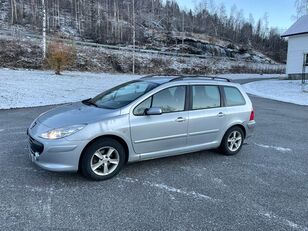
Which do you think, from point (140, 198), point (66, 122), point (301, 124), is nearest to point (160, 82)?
point (66, 122)

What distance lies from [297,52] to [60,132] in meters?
32.5

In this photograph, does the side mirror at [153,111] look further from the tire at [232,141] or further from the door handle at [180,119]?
the tire at [232,141]

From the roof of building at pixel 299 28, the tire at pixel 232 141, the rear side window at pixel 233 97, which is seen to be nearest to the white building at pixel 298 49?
the roof of building at pixel 299 28

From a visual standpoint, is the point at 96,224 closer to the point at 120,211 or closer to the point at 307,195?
the point at 120,211

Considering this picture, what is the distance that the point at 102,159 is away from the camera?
174 inches

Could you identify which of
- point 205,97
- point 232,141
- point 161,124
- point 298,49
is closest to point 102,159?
point 161,124

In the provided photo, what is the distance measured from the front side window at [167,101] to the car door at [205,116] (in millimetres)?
216

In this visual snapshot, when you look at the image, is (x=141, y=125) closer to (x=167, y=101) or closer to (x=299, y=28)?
(x=167, y=101)

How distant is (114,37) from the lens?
56.5 metres

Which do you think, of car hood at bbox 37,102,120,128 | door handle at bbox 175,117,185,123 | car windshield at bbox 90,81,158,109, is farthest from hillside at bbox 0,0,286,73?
door handle at bbox 175,117,185,123

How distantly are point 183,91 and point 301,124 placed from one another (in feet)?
19.5

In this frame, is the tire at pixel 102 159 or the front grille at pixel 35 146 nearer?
the front grille at pixel 35 146

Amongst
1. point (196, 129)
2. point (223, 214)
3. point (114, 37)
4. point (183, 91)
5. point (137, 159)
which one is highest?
point (114, 37)

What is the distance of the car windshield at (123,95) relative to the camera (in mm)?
4871
